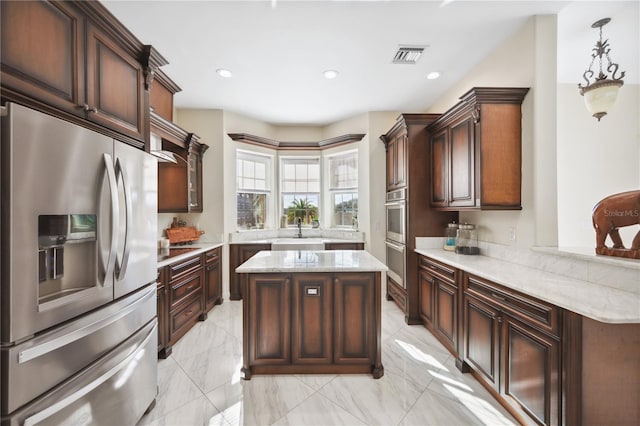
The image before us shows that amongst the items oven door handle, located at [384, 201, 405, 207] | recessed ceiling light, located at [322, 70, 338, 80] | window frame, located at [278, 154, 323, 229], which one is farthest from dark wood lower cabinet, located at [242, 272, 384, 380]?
window frame, located at [278, 154, 323, 229]

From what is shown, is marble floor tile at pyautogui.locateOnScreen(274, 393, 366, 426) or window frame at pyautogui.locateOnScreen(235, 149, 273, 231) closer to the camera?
marble floor tile at pyautogui.locateOnScreen(274, 393, 366, 426)

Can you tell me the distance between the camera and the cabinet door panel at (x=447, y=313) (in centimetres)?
251

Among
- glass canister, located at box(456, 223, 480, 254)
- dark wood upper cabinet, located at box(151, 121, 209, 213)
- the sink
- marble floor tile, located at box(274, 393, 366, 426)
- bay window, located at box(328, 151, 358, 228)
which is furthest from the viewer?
bay window, located at box(328, 151, 358, 228)

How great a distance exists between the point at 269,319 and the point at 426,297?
1.90 m

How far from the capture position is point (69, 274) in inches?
52.2

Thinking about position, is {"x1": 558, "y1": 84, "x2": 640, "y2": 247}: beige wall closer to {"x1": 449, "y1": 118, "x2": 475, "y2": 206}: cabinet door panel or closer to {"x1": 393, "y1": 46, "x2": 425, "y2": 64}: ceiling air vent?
{"x1": 449, "y1": 118, "x2": 475, "y2": 206}: cabinet door panel

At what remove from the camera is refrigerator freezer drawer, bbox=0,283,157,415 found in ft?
3.49

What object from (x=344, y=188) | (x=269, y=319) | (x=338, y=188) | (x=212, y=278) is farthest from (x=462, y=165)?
(x=212, y=278)

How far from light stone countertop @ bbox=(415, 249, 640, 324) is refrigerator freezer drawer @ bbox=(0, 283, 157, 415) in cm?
242

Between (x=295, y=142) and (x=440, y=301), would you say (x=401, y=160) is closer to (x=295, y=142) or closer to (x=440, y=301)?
(x=440, y=301)

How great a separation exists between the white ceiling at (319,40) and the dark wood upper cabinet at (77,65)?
76cm

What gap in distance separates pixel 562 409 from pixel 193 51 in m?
3.98

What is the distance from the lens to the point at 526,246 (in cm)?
234

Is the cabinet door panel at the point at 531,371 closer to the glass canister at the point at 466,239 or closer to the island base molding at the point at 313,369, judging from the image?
the island base molding at the point at 313,369
